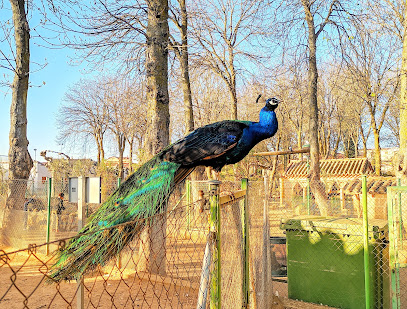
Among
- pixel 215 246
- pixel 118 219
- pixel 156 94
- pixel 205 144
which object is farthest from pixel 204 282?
pixel 156 94

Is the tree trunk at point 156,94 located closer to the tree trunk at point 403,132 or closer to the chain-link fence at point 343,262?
the chain-link fence at point 343,262

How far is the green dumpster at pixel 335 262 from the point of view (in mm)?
4078

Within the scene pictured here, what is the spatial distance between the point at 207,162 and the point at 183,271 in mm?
3361

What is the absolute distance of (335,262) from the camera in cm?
422

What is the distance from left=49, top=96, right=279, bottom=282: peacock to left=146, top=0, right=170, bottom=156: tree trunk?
203 centimetres

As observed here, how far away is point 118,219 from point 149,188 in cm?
45

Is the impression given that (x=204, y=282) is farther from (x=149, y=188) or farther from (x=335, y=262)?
(x=335, y=262)

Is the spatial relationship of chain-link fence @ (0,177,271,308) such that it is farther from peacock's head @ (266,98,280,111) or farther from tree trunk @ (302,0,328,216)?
tree trunk @ (302,0,328,216)

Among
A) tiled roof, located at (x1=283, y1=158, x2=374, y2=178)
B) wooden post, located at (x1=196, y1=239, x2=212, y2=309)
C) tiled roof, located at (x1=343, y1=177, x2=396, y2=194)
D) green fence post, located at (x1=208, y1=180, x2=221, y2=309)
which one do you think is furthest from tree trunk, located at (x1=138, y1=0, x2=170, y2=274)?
tiled roof, located at (x1=283, y1=158, x2=374, y2=178)

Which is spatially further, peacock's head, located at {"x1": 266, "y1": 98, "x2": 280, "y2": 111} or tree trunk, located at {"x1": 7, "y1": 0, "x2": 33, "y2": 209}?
tree trunk, located at {"x1": 7, "y1": 0, "x2": 33, "y2": 209}

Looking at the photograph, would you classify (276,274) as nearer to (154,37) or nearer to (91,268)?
(91,268)

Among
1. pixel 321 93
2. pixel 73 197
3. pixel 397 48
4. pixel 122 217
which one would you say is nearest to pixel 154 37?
pixel 73 197

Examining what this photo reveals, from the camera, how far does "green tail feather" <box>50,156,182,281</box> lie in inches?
90.3

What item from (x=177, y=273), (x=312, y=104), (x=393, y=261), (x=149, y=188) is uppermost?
(x=312, y=104)
